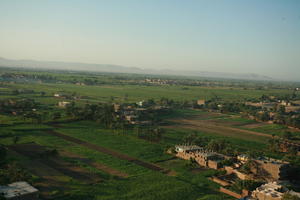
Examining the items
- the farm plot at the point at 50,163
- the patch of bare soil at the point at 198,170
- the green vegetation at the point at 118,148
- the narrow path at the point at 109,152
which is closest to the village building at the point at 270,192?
the green vegetation at the point at 118,148

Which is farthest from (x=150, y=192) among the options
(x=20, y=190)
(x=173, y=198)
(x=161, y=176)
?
(x=20, y=190)

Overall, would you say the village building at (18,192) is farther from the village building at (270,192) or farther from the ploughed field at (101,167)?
the village building at (270,192)

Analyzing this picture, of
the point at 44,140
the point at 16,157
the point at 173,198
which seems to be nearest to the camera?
the point at 173,198

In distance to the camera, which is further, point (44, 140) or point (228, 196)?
point (44, 140)

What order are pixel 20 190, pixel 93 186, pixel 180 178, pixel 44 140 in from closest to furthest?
pixel 20 190, pixel 93 186, pixel 180 178, pixel 44 140

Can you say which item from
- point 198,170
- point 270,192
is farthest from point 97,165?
point 270,192

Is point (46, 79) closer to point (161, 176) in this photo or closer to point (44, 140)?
point (44, 140)

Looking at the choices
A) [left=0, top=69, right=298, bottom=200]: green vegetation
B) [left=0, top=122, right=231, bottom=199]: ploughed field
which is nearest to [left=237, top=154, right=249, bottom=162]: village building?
[left=0, top=69, right=298, bottom=200]: green vegetation

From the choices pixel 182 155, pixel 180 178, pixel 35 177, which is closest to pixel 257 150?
pixel 182 155
